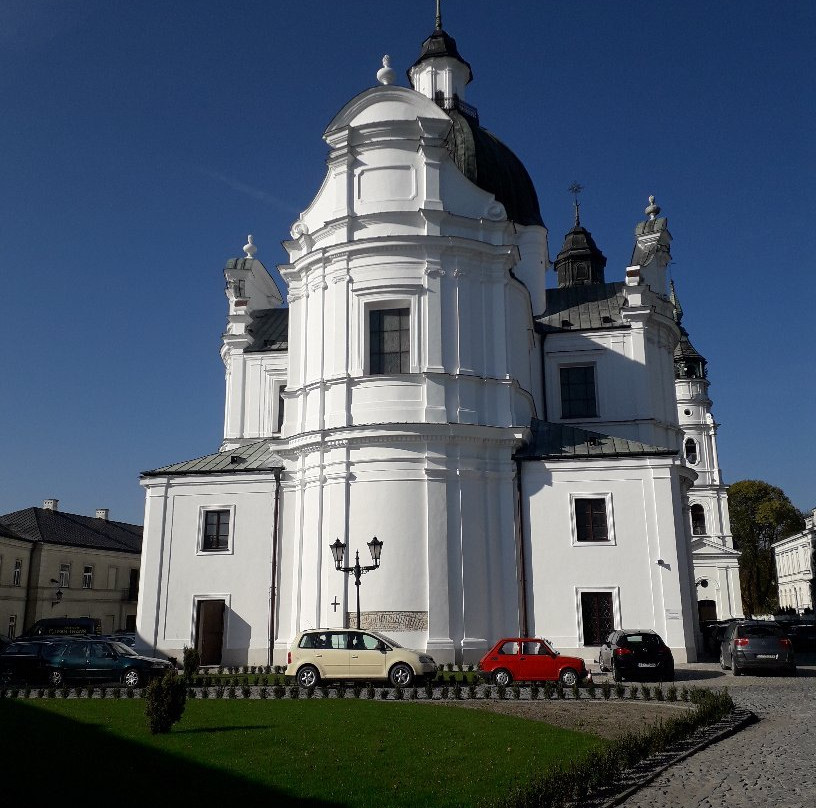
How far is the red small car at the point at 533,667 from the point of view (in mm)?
20531

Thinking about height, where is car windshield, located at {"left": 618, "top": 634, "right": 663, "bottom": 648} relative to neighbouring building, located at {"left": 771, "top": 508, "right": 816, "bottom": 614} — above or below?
below

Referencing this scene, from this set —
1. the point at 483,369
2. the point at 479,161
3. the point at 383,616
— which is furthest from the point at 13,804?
the point at 479,161

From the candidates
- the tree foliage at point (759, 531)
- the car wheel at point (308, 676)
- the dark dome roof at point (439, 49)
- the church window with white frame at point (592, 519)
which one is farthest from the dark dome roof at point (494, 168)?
the tree foliage at point (759, 531)

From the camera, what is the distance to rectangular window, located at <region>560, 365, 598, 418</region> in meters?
35.1

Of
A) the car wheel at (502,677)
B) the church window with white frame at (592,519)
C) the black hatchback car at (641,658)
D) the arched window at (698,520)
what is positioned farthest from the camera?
the arched window at (698,520)

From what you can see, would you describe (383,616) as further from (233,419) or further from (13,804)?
(13,804)

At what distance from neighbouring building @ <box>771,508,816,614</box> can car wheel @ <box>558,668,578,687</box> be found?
61.7 meters

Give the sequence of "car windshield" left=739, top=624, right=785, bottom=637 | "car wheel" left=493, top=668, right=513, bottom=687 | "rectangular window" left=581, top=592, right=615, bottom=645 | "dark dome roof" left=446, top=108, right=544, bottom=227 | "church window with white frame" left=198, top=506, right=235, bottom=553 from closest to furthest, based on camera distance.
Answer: "car wheel" left=493, top=668, right=513, bottom=687 → "car windshield" left=739, top=624, right=785, bottom=637 → "rectangular window" left=581, top=592, right=615, bottom=645 → "church window with white frame" left=198, top=506, right=235, bottom=553 → "dark dome roof" left=446, top=108, right=544, bottom=227

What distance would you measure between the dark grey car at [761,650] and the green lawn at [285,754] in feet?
37.5

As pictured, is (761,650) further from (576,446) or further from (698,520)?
(698,520)

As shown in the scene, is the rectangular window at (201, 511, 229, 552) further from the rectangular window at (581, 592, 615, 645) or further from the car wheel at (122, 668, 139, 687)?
the rectangular window at (581, 592, 615, 645)

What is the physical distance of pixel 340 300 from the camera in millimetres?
28297

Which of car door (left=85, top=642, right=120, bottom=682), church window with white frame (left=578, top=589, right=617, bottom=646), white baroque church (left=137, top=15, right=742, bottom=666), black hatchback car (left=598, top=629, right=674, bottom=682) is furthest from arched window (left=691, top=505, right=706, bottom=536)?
car door (left=85, top=642, right=120, bottom=682)

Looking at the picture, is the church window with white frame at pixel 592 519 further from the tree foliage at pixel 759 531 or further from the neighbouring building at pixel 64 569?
the tree foliage at pixel 759 531
